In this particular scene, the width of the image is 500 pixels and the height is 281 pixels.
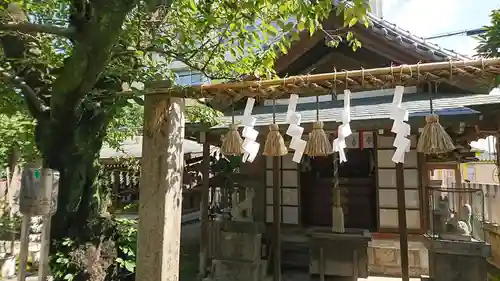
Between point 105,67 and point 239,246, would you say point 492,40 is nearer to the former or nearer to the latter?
point 105,67

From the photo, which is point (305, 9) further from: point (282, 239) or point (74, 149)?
point (282, 239)

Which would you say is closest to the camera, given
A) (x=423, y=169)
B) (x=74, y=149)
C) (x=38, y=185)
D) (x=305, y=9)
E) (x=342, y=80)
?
(x=342, y=80)

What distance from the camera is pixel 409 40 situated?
7066 millimetres

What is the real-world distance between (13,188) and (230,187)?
6580mm

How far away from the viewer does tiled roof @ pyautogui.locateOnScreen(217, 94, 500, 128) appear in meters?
5.60

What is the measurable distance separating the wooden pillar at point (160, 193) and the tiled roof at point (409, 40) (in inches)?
214

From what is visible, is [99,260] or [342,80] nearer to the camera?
[342,80]

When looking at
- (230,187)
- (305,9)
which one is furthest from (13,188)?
(305,9)

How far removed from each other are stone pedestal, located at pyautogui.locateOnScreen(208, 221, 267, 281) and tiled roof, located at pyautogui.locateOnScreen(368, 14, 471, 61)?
15.9ft

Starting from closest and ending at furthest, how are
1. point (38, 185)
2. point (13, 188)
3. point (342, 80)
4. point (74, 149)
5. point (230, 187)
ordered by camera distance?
point (342, 80) < point (38, 185) < point (74, 149) < point (230, 187) < point (13, 188)

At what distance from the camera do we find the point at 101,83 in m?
4.47

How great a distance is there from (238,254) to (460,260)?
3875mm

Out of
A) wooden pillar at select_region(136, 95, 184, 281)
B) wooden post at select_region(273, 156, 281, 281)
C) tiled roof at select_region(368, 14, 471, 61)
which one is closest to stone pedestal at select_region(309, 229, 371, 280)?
wooden post at select_region(273, 156, 281, 281)

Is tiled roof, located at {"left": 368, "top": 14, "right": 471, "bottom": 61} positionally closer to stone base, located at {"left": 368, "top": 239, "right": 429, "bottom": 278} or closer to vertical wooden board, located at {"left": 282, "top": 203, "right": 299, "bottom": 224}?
stone base, located at {"left": 368, "top": 239, "right": 429, "bottom": 278}
